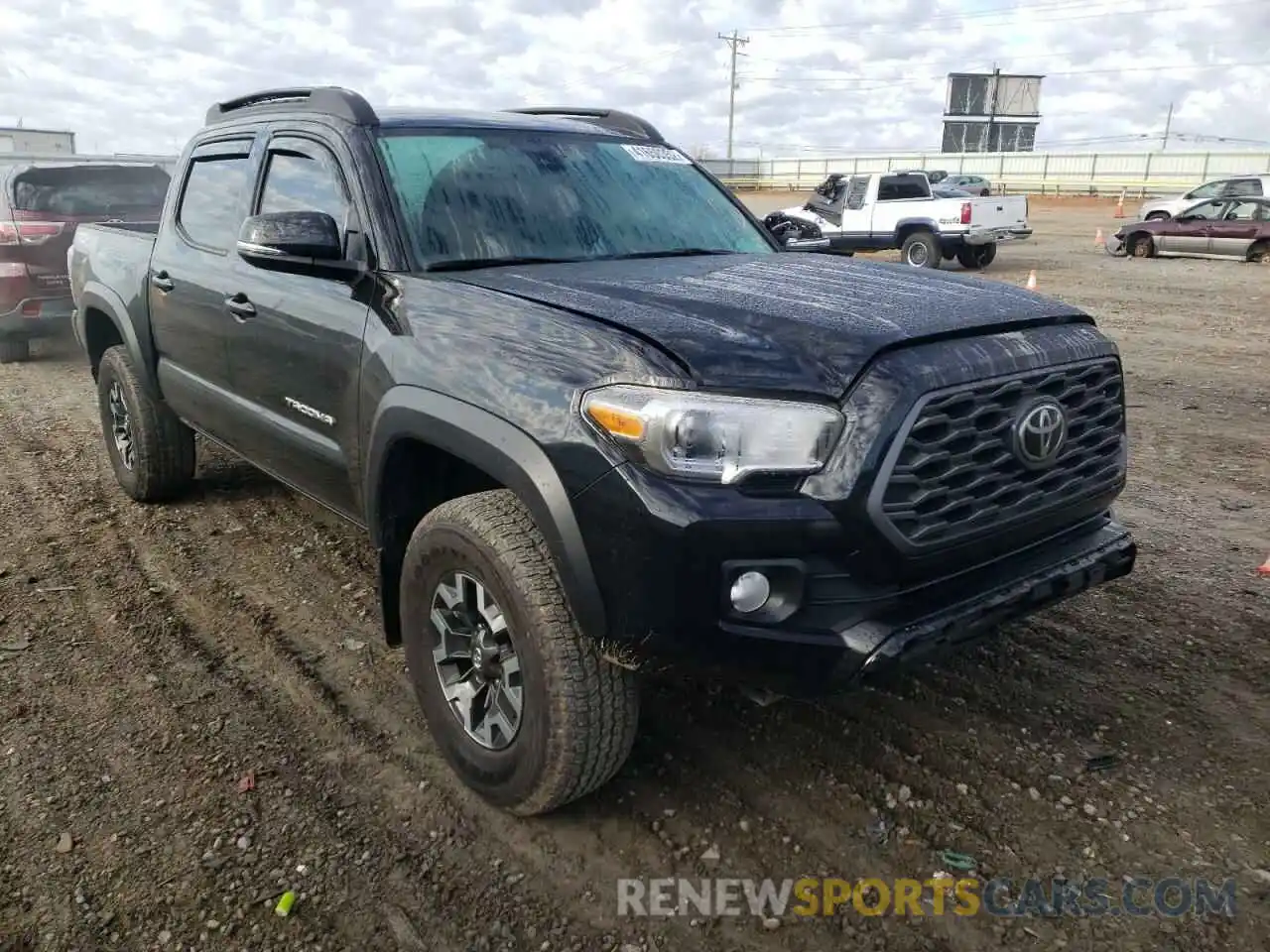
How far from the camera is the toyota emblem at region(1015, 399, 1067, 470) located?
96.8 inches

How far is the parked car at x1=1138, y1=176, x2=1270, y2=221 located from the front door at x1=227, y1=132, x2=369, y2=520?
A: 21.6 m

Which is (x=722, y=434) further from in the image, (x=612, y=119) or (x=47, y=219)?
(x=47, y=219)

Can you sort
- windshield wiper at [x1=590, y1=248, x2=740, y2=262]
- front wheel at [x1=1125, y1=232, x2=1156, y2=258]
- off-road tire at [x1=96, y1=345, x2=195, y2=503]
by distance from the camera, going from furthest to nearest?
front wheel at [x1=1125, y1=232, x2=1156, y2=258], off-road tire at [x1=96, y1=345, x2=195, y2=503], windshield wiper at [x1=590, y1=248, x2=740, y2=262]

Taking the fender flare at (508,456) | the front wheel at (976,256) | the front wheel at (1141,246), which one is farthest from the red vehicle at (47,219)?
the front wheel at (1141,246)

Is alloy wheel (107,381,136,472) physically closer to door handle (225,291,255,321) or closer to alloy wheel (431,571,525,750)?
door handle (225,291,255,321)

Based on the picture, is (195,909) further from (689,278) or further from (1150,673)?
(1150,673)

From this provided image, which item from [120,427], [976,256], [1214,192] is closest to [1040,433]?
[120,427]

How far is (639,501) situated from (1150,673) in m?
2.29

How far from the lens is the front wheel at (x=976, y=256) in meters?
18.5

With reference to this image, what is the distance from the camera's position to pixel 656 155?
13.4ft

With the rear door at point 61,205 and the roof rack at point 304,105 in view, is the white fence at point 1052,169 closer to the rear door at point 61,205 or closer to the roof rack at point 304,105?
the rear door at point 61,205

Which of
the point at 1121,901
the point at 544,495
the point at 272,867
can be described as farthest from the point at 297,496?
the point at 1121,901

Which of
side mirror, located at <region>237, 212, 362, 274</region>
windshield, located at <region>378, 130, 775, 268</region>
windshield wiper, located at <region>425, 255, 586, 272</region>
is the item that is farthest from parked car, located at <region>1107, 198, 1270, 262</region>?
side mirror, located at <region>237, 212, 362, 274</region>

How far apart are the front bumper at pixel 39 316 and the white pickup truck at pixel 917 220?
11783mm
